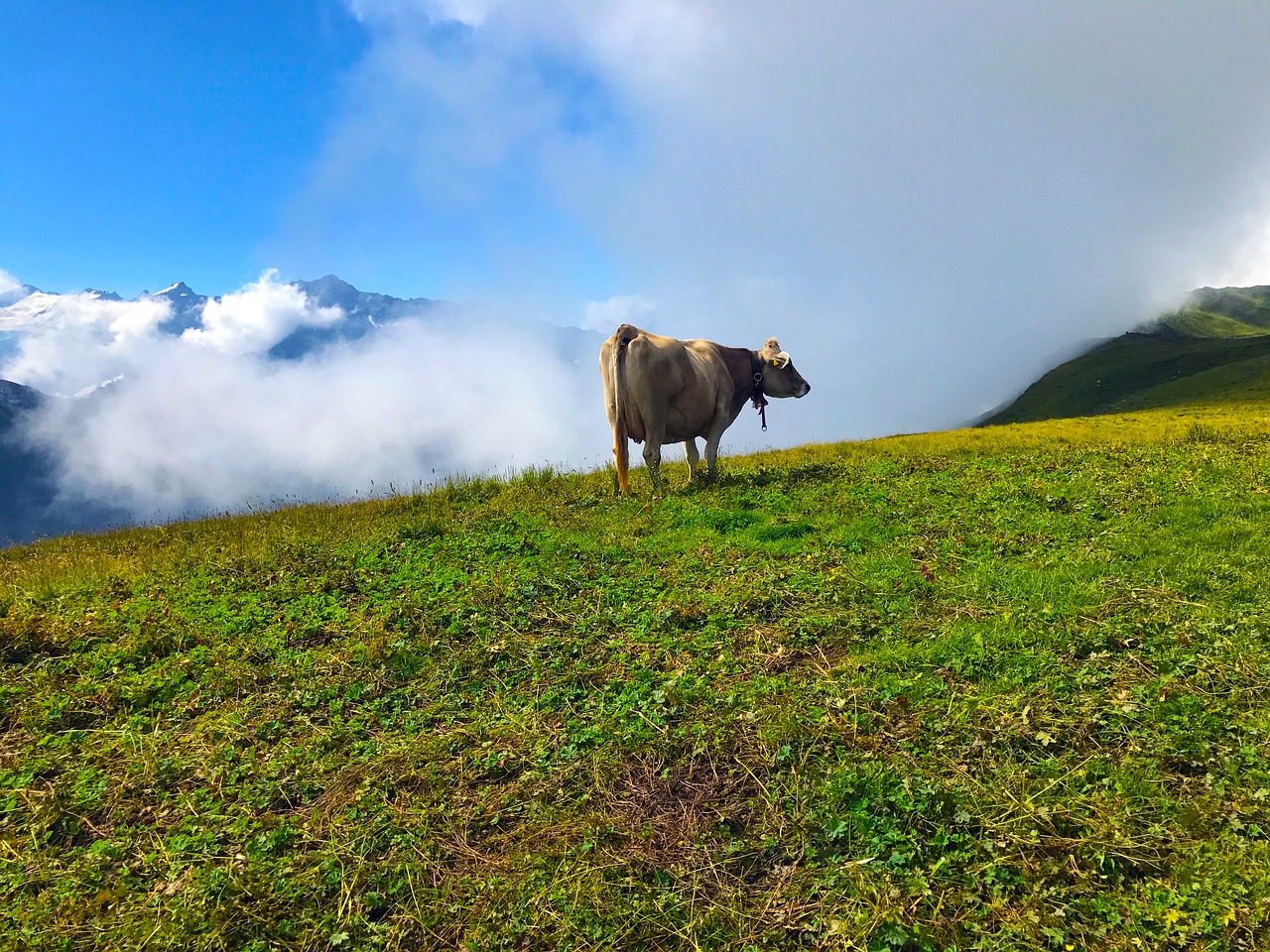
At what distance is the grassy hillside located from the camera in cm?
373

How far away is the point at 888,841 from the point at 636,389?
1034cm

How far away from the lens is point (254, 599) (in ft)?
27.9

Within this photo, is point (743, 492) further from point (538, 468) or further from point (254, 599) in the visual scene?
point (254, 599)

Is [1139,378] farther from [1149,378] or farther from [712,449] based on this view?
[712,449]

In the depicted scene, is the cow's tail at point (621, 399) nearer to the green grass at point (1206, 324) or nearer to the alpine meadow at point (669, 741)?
the alpine meadow at point (669, 741)

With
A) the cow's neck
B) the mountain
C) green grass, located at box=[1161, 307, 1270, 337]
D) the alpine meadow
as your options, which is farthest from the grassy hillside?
green grass, located at box=[1161, 307, 1270, 337]

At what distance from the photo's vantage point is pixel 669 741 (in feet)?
17.1

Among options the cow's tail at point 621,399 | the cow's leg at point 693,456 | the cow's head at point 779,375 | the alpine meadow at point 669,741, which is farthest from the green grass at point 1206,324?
the alpine meadow at point 669,741

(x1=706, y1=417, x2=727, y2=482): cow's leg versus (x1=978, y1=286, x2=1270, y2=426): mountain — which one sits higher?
(x1=978, y1=286, x2=1270, y2=426): mountain

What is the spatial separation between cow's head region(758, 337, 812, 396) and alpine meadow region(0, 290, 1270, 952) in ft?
25.5

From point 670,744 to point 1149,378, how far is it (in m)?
122

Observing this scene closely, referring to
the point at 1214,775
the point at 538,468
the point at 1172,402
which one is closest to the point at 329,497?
the point at 538,468

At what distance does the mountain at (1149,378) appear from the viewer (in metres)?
71.4

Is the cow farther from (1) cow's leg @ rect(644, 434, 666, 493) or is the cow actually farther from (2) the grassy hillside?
(2) the grassy hillside
